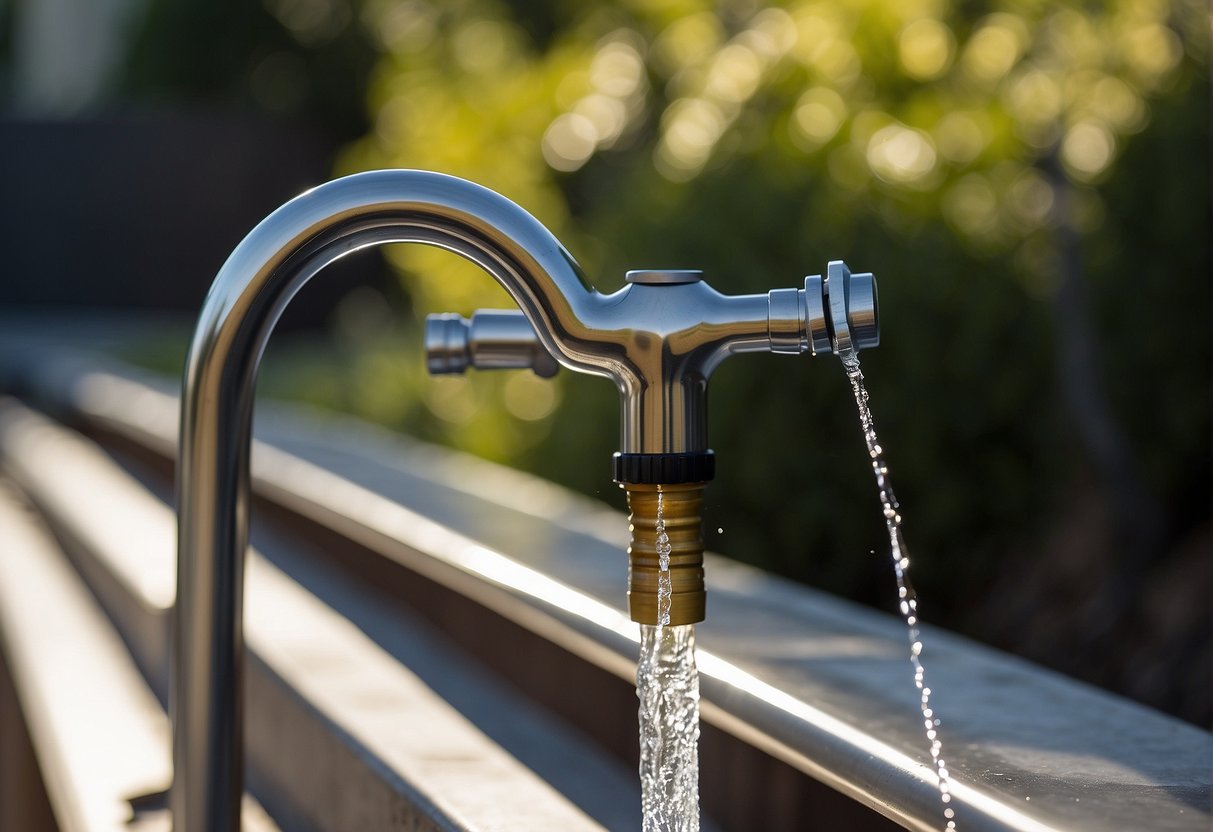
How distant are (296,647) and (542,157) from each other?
138 inches

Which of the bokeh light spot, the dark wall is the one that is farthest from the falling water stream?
the dark wall

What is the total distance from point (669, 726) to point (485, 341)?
26cm

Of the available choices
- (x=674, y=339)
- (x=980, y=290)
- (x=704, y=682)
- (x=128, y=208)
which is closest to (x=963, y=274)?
(x=980, y=290)

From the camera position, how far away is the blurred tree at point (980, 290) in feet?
8.95

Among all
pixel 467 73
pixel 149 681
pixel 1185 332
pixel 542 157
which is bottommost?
pixel 149 681

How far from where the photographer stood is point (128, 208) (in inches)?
494

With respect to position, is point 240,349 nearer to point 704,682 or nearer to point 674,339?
point 674,339

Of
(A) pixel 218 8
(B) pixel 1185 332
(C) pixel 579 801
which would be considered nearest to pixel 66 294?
(A) pixel 218 8

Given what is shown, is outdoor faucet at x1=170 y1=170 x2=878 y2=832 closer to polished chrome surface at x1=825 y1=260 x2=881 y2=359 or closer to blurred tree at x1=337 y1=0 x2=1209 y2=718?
polished chrome surface at x1=825 y1=260 x2=881 y2=359

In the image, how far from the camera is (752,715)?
3.35 feet

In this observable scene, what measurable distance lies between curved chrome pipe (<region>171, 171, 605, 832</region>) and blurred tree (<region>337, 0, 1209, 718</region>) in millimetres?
1788

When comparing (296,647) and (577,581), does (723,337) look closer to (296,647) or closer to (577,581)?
(577,581)

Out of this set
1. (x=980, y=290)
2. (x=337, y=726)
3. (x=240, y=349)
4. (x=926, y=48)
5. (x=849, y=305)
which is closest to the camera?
(x=849, y=305)

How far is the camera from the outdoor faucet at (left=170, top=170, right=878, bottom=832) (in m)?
0.74
